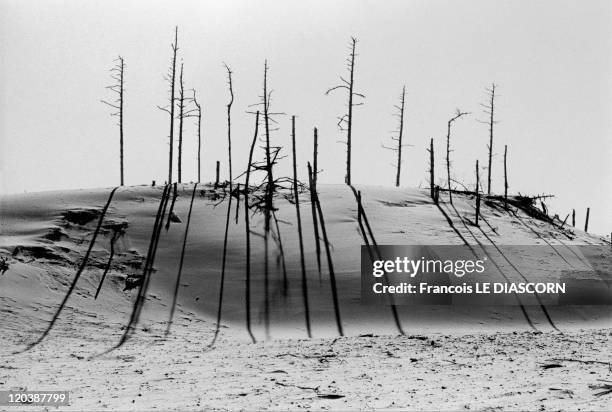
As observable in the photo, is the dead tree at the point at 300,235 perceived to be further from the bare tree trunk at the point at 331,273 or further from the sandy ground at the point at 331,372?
the sandy ground at the point at 331,372

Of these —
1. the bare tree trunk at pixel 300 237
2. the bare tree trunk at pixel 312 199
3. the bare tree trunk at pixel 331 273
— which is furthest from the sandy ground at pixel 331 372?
the bare tree trunk at pixel 312 199

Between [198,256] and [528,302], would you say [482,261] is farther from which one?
[198,256]

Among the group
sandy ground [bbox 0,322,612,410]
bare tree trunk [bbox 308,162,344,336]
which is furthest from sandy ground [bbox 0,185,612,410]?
bare tree trunk [bbox 308,162,344,336]

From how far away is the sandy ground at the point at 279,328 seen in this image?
11055 mm

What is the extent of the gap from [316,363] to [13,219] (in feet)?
56.2

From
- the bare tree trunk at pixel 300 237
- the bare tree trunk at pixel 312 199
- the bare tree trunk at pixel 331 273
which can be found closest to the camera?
the bare tree trunk at pixel 331 273

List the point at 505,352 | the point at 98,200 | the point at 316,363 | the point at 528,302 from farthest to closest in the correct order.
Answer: the point at 98,200 < the point at 528,302 < the point at 505,352 < the point at 316,363

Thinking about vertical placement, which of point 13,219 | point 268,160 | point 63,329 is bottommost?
point 63,329

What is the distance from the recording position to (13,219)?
2612cm

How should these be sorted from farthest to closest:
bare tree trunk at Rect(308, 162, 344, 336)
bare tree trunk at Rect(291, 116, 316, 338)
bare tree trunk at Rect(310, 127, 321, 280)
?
bare tree trunk at Rect(310, 127, 321, 280), bare tree trunk at Rect(291, 116, 316, 338), bare tree trunk at Rect(308, 162, 344, 336)

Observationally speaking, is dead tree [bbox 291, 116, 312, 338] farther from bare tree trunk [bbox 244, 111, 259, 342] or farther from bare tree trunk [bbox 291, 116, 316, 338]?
bare tree trunk [bbox 244, 111, 259, 342]

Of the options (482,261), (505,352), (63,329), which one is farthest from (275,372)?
(482,261)

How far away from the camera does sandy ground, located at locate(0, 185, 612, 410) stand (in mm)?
11055

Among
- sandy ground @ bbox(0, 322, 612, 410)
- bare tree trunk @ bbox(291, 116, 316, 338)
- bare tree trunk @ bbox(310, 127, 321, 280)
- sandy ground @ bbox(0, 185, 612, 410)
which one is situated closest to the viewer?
sandy ground @ bbox(0, 322, 612, 410)
